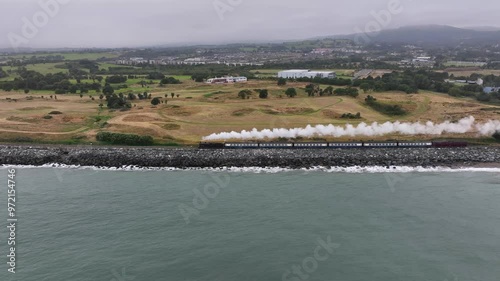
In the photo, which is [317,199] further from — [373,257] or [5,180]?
[5,180]

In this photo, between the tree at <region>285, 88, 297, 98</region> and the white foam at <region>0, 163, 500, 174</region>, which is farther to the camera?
the tree at <region>285, 88, 297, 98</region>

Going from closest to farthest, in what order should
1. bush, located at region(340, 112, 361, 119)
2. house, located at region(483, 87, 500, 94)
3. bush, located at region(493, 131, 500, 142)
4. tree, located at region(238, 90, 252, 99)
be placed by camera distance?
bush, located at region(493, 131, 500, 142) < bush, located at region(340, 112, 361, 119) < tree, located at region(238, 90, 252, 99) < house, located at region(483, 87, 500, 94)

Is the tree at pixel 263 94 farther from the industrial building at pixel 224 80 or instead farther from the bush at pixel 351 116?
the industrial building at pixel 224 80

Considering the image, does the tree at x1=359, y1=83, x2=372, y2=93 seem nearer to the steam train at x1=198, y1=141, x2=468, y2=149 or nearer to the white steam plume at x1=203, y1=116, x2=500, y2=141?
the white steam plume at x1=203, y1=116, x2=500, y2=141

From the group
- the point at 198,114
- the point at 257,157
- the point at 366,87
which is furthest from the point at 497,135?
the point at 198,114

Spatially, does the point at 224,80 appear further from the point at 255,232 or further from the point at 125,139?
the point at 255,232

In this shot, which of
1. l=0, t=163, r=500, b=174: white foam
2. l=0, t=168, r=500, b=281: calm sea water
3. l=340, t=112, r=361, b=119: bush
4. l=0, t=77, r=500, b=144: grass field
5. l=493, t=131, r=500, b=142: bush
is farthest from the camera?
l=340, t=112, r=361, b=119: bush

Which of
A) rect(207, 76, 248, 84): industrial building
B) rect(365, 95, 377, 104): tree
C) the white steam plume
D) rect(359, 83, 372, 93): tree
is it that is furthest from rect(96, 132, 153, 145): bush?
rect(359, 83, 372, 93): tree

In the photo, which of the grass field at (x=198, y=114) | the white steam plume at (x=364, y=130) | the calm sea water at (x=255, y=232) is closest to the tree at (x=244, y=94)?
the grass field at (x=198, y=114)
